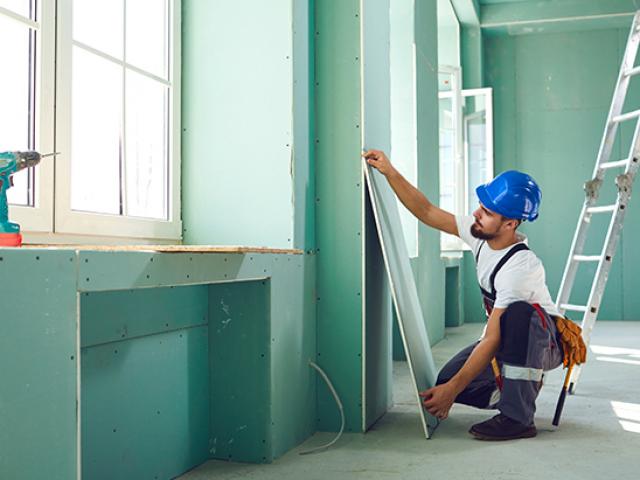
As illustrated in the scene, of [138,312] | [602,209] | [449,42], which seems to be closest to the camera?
[138,312]

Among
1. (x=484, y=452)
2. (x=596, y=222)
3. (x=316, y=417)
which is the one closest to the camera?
(x=484, y=452)

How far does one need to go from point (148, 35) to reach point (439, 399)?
5.63ft

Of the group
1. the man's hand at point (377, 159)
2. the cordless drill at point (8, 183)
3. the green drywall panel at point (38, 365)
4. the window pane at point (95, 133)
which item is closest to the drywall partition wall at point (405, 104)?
the man's hand at point (377, 159)

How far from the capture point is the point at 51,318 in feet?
4.42

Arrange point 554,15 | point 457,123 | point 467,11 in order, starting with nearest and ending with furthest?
point 457,123
point 467,11
point 554,15

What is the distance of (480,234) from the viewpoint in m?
2.98

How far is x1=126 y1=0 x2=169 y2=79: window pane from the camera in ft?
8.09

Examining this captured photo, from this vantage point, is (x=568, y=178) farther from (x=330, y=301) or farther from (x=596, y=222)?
(x=330, y=301)

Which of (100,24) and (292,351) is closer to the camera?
(100,24)

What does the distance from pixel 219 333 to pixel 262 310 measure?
18 cm

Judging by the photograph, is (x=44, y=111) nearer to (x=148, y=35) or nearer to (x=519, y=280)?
(x=148, y=35)

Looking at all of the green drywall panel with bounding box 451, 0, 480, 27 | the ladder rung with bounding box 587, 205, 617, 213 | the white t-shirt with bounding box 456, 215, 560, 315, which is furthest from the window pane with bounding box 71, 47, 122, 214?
the green drywall panel with bounding box 451, 0, 480, 27

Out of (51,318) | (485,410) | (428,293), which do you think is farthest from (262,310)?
(428,293)

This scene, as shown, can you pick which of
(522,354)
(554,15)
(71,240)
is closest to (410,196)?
(522,354)
